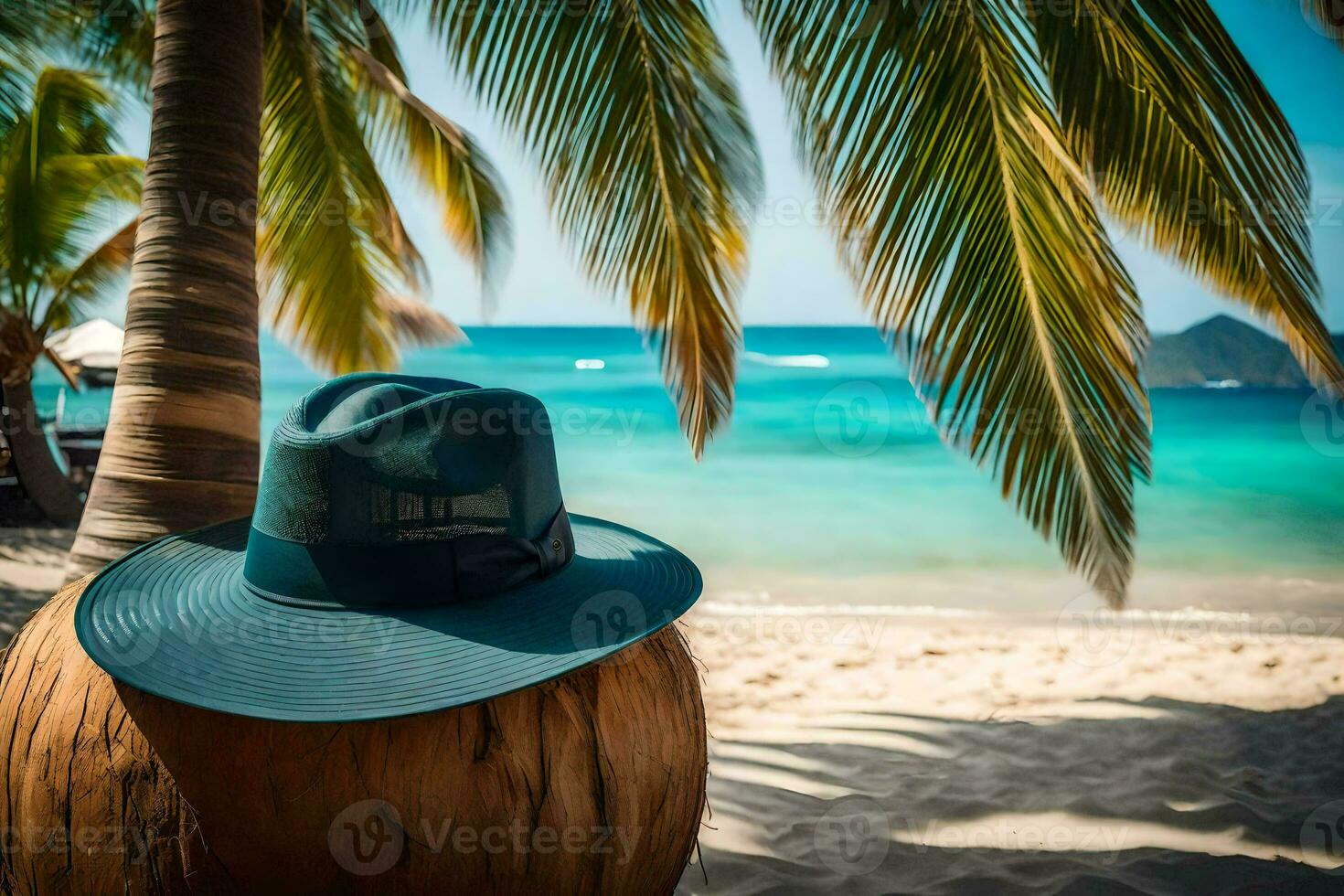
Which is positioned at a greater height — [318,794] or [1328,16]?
[1328,16]

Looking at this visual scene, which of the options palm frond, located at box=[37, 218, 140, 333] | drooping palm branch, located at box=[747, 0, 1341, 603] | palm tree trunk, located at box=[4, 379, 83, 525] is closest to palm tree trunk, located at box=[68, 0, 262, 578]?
drooping palm branch, located at box=[747, 0, 1341, 603]

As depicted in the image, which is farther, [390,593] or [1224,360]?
[1224,360]

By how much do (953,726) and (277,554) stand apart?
3.62 m

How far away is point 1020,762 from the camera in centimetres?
371

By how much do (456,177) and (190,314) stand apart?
3.58 m

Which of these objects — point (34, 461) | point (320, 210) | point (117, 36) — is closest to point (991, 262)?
point (320, 210)

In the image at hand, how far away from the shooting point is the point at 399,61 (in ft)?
17.7

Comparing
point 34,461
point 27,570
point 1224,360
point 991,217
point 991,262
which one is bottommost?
point 27,570

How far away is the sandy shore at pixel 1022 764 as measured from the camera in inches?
109

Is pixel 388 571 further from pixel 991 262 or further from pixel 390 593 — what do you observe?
pixel 991 262

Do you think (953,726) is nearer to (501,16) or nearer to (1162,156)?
(1162,156)

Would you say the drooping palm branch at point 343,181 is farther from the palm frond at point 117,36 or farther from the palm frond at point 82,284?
the palm frond at point 82,284

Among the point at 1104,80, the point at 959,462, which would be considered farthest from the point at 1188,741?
the point at 959,462

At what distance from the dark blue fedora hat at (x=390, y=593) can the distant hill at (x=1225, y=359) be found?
111 feet
